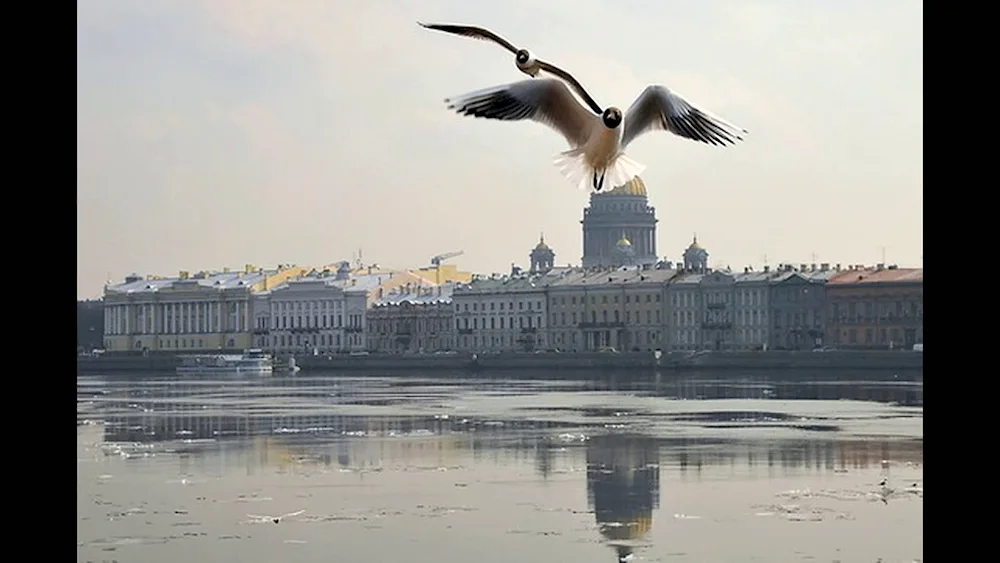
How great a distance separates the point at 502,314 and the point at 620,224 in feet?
25.1

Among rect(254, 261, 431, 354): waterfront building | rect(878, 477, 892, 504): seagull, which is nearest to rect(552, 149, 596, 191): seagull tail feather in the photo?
rect(878, 477, 892, 504): seagull

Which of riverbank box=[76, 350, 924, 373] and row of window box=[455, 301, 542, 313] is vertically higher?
row of window box=[455, 301, 542, 313]

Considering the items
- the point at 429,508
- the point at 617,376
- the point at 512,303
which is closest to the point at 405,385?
the point at 617,376

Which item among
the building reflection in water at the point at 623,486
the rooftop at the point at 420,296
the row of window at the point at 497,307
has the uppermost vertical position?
the rooftop at the point at 420,296

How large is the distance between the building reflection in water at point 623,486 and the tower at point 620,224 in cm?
3411

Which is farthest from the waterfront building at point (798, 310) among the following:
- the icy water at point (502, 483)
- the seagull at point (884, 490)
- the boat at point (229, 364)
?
the seagull at point (884, 490)

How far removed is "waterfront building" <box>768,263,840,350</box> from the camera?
34.5 metres

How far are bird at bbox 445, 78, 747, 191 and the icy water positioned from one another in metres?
4.35

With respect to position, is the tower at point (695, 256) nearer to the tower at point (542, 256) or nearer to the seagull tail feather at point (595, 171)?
the tower at point (542, 256)

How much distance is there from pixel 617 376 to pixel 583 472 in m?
21.7

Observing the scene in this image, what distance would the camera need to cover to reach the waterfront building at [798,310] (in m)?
34.5

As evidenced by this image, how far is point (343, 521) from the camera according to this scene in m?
7.21

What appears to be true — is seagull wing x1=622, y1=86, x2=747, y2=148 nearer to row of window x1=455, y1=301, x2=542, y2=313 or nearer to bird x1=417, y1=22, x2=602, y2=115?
bird x1=417, y1=22, x2=602, y2=115
